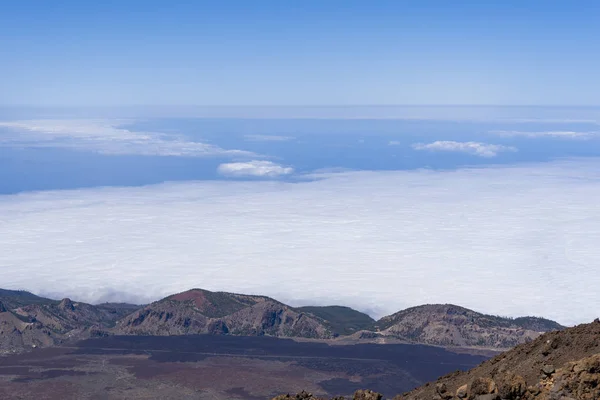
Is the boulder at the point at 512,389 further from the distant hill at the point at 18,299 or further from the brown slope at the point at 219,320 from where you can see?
the distant hill at the point at 18,299

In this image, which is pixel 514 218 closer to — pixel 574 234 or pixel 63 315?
pixel 574 234

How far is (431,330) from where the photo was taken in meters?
64.0

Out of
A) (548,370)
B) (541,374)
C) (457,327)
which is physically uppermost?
(548,370)

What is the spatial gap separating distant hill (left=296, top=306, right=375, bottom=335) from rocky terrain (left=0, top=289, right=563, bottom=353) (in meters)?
0.10

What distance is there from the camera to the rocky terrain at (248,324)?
6219 cm

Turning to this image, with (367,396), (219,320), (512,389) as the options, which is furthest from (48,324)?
(512,389)

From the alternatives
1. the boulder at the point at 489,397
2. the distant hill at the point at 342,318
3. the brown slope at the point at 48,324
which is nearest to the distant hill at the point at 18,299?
the brown slope at the point at 48,324

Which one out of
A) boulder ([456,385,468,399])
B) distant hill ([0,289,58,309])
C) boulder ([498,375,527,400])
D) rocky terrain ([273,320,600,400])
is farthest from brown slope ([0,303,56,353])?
boulder ([498,375,527,400])

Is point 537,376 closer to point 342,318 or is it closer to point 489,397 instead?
point 489,397

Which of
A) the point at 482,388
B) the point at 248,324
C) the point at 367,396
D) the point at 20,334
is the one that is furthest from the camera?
the point at 248,324

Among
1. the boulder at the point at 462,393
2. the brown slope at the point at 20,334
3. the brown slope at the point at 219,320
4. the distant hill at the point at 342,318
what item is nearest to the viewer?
the boulder at the point at 462,393

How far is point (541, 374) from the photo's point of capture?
20828 millimetres

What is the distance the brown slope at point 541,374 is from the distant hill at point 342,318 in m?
42.4

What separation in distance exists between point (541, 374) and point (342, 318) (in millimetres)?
52539
